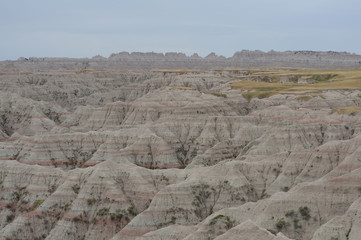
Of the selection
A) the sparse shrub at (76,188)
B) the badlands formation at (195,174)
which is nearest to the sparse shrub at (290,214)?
the badlands formation at (195,174)

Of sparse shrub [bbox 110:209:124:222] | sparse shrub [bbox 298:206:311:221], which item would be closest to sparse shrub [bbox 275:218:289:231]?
sparse shrub [bbox 298:206:311:221]

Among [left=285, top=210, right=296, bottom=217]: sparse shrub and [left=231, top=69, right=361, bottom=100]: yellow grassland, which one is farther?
[left=231, top=69, right=361, bottom=100]: yellow grassland

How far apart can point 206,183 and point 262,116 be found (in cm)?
4755

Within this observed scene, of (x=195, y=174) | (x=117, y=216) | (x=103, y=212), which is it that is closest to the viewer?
(x=117, y=216)

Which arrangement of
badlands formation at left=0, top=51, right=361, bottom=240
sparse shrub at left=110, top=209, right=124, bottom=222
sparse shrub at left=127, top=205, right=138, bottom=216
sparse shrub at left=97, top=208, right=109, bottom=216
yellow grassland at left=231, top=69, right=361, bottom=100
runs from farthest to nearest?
1. yellow grassland at left=231, top=69, right=361, bottom=100
2. sparse shrub at left=97, top=208, right=109, bottom=216
3. sparse shrub at left=127, top=205, right=138, bottom=216
4. sparse shrub at left=110, top=209, right=124, bottom=222
5. badlands formation at left=0, top=51, right=361, bottom=240

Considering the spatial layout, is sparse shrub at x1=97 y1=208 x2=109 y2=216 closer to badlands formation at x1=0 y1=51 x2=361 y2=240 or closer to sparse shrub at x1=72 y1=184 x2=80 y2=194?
badlands formation at x1=0 y1=51 x2=361 y2=240

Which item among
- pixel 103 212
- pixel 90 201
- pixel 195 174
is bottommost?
pixel 103 212

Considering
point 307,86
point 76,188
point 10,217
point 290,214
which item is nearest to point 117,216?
point 76,188

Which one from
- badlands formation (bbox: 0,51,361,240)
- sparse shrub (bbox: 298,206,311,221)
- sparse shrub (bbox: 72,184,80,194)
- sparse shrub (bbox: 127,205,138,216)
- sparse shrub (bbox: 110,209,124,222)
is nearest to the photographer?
sparse shrub (bbox: 298,206,311,221)

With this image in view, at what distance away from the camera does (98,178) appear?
74.9 meters

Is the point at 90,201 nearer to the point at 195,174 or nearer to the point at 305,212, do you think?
the point at 195,174

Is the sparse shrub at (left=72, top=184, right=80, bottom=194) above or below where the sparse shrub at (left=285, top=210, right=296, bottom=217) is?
below

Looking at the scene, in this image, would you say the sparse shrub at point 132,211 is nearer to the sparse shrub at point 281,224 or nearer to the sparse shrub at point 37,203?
the sparse shrub at point 37,203

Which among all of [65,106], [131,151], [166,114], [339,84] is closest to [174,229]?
[131,151]
